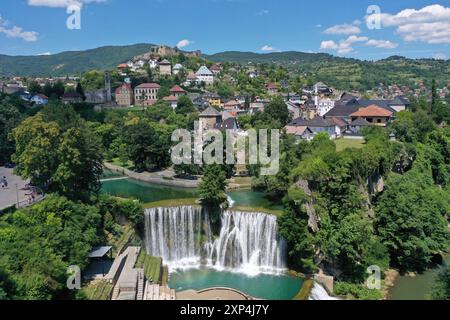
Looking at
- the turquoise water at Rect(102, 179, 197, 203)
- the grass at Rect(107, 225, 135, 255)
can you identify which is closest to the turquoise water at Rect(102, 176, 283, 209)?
the turquoise water at Rect(102, 179, 197, 203)

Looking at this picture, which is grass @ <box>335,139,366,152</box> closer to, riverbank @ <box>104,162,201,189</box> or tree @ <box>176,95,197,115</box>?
riverbank @ <box>104,162,201,189</box>

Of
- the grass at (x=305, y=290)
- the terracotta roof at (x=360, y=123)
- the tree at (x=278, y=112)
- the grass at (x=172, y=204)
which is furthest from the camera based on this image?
the tree at (x=278, y=112)

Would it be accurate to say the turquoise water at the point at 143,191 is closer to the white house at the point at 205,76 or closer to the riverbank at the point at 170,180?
the riverbank at the point at 170,180

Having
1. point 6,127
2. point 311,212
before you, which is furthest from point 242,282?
point 6,127

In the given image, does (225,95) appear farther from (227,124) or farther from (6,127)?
(6,127)

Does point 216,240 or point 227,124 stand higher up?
point 227,124

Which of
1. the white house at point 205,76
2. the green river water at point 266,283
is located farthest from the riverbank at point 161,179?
the white house at point 205,76

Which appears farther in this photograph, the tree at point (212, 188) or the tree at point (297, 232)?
the tree at point (212, 188)
